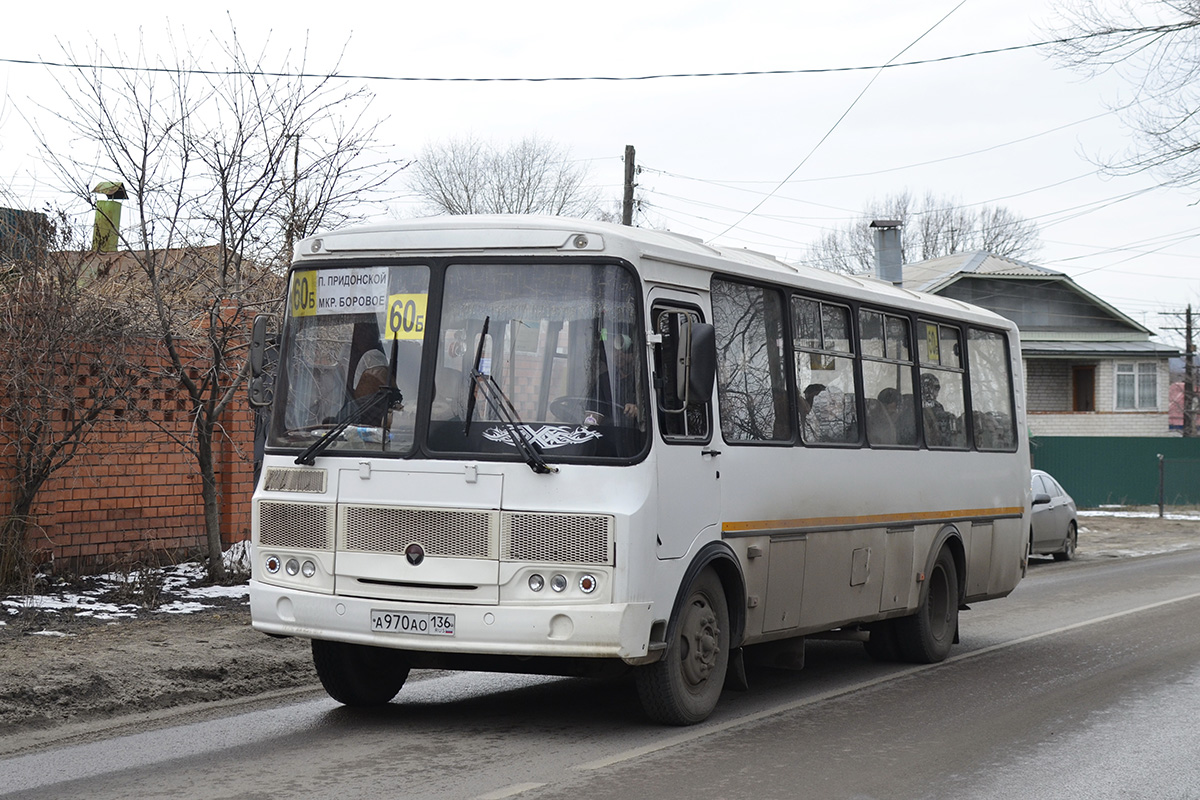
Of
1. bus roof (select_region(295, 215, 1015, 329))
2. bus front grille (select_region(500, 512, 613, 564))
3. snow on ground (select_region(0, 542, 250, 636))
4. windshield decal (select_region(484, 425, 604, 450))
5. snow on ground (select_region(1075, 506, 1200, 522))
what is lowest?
snow on ground (select_region(0, 542, 250, 636))

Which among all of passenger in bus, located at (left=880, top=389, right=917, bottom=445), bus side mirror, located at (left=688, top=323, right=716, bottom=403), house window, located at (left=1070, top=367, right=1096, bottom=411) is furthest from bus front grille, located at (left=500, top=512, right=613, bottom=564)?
house window, located at (left=1070, top=367, right=1096, bottom=411)

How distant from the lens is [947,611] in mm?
11602

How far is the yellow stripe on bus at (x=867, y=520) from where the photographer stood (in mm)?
8578

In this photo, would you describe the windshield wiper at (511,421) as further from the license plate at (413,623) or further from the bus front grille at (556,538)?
the license plate at (413,623)

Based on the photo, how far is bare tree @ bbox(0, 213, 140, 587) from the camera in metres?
11.8

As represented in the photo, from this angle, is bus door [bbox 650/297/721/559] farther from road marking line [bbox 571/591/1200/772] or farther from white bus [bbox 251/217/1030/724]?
road marking line [bbox 571/591/1200/772]

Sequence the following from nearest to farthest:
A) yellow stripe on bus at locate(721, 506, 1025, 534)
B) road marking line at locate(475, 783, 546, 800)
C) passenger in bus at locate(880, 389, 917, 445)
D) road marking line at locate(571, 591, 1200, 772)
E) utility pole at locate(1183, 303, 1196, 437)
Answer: road marking line at locate(475, 783, 546, 800) → road marking line at locate(571, 591, 1200, 772) → yellow stripe on bus at locate(721, 506, 1025, 534) → passenger in bus at locate(880, 389, 917, 445) → utility pole at locate(1183, 303, 1196, 437)

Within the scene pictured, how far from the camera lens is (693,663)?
318 inches

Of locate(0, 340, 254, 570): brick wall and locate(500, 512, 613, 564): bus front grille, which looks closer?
locate(500, 512, 613, 564): bus front grille

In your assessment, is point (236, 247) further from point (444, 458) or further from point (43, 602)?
point (444, 458)

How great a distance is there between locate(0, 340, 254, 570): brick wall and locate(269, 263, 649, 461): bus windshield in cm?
563

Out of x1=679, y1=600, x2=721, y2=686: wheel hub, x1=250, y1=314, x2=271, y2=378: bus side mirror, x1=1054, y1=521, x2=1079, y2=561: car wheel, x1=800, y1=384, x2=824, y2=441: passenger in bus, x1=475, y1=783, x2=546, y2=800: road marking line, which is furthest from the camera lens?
x1=1054, y1=521, x2=1079, y2=561: car wheel

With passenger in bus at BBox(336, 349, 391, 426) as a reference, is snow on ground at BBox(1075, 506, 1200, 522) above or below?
below

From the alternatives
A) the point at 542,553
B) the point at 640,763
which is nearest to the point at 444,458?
the point at 542,553
